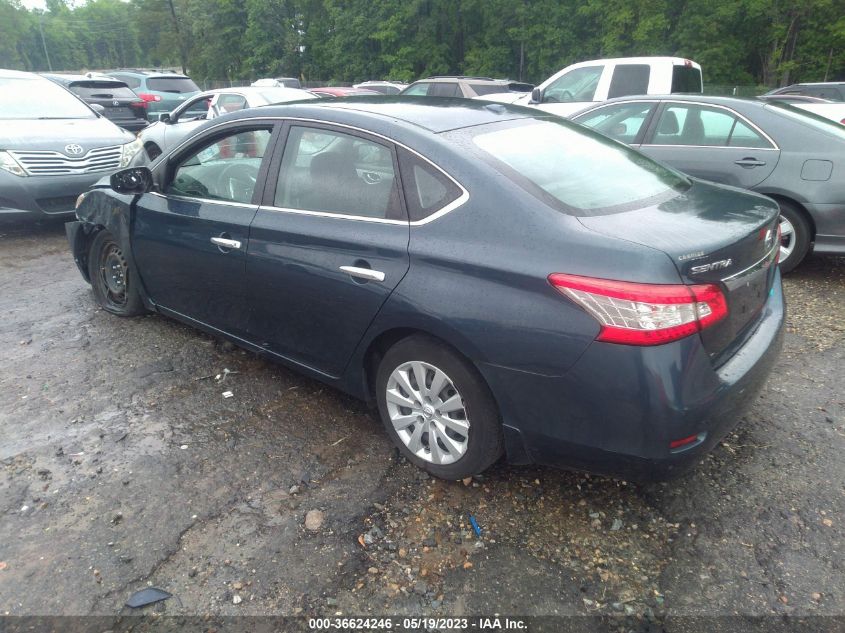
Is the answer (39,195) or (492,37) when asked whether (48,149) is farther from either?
(492,37)

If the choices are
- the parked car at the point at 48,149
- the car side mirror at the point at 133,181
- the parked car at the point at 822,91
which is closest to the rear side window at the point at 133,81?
the parked car at the point at 48,149

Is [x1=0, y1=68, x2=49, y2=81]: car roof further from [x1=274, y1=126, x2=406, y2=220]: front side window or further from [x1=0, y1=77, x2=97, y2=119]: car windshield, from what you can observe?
[x1=274, y1=126, x2=406, y2=220]: front side window

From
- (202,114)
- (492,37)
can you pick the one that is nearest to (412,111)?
(202,114)

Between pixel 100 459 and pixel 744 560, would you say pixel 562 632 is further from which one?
pixel 100 459

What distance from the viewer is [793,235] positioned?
17.4 feet

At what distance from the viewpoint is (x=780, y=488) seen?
111 inches

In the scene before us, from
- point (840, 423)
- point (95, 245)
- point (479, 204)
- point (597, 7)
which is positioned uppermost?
point (597, 7)

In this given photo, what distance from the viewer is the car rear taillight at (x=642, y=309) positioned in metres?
2.19

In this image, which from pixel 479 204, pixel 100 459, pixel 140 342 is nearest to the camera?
pixel 479 204

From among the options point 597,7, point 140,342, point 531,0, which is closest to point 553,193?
point 140,342

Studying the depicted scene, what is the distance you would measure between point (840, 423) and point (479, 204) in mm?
2296

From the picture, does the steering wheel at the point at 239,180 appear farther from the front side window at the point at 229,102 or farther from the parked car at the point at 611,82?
the front side window at the point at 229,102

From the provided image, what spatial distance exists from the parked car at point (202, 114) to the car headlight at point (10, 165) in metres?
3.53

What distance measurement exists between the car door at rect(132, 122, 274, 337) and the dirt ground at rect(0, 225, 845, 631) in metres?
0.54
